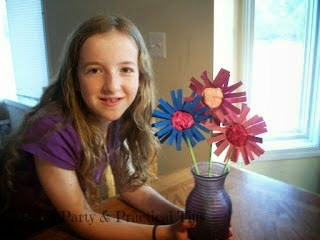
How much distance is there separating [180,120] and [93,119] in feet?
1.17

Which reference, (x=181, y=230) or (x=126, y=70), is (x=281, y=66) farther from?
(x=181, y=230)

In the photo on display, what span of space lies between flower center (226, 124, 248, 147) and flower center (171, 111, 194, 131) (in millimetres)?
85

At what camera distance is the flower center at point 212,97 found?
0.64 m

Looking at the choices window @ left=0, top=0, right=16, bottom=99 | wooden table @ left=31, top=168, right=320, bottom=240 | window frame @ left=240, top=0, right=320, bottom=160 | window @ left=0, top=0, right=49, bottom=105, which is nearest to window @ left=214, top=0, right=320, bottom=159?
window frame @ left=240, top=0, right=320, bottom=160

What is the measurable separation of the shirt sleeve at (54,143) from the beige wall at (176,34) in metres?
0.81

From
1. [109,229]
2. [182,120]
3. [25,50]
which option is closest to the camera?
[182,120]

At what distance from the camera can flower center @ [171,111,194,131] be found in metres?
0.60

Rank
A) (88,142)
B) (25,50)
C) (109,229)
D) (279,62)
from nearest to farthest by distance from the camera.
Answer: (109,229), (88,142), (279,62), (25,50)

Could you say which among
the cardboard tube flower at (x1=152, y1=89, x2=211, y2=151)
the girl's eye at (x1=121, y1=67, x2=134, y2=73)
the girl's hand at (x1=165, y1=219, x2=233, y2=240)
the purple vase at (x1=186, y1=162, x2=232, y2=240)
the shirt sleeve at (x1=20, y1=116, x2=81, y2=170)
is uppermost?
the girl's eye at (x1=121, y1=67, x2=134, y2=73)

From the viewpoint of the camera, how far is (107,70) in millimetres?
746

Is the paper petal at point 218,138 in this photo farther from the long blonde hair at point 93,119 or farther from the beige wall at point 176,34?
the beige wall at point 176,34

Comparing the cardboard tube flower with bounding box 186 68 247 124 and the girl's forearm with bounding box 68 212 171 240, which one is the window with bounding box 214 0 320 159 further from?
the girl's forearm with bounding box 68 212 171 240

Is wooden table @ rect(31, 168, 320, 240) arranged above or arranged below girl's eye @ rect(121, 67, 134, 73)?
below

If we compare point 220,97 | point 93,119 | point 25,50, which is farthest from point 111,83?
point 25,50
